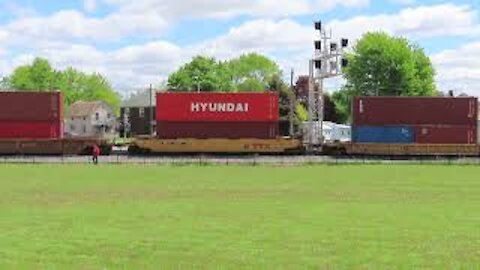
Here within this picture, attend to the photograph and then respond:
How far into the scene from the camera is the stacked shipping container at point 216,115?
62469 mm

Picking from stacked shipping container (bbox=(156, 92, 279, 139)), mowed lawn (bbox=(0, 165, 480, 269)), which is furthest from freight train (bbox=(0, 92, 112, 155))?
mowed lawn (bbox=(0, 165, 480, 269))

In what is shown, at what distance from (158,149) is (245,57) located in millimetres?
89636

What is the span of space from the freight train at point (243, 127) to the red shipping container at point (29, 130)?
0.07 metres

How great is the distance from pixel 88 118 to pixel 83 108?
2.10 meters

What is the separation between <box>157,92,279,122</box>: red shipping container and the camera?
205 feet

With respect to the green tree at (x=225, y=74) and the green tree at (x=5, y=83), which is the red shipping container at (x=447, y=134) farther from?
the green tree at (x=5, y=83)

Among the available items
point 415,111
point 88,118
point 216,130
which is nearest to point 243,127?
point 216,130

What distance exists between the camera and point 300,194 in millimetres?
27719

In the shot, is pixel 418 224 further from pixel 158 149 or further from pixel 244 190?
pixel 158 149

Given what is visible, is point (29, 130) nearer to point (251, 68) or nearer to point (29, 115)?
point (29, 115)

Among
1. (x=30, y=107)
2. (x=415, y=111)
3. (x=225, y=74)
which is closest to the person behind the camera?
(x=30, y=107)

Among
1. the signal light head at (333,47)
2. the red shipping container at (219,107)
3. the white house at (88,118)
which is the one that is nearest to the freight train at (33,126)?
the red shipping container at (219,107)

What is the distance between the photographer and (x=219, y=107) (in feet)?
205

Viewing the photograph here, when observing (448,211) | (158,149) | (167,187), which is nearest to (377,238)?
(448,211)
